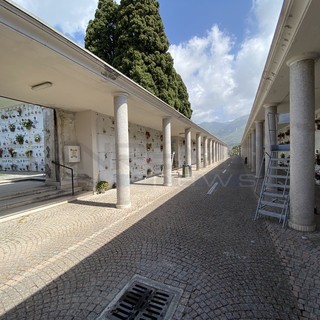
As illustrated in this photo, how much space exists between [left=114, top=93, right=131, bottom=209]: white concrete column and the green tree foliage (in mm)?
8400

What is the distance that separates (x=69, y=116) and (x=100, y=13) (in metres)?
12.3

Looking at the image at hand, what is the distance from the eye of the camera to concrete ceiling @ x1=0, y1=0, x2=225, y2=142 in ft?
9.40

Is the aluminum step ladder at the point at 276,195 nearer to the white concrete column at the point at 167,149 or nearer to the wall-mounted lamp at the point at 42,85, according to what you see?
the white concrete column at the point at 167,149

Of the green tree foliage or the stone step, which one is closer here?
the stone step

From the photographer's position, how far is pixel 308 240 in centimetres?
346

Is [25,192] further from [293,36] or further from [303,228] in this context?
[293,36]

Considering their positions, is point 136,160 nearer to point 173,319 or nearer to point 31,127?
point 31,127

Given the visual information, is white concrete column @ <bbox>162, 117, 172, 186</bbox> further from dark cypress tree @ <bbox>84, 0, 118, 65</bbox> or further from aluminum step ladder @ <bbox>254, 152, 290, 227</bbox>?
dark cypress tree @ <bbox>84, 0, 118, 65</bbox>

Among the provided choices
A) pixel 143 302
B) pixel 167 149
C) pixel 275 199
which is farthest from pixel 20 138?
pixel 275 199

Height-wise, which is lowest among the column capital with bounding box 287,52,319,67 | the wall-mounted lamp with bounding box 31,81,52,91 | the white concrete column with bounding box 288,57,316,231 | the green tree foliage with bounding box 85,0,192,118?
the white concrete column with bounding box 288,57,316,231

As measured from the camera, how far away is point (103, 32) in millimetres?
15297

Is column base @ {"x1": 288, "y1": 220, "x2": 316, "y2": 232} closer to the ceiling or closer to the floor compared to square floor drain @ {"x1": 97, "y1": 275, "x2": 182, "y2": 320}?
closer to the ceiling

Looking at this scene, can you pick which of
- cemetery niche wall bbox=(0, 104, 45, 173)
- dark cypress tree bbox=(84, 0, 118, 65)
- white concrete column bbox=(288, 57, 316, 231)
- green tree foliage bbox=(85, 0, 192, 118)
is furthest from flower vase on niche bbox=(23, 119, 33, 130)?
white concrete column bbox=(288, 57, 316, 231)

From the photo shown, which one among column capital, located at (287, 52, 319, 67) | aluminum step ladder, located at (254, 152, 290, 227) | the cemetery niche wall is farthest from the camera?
the cemetery niche wall
